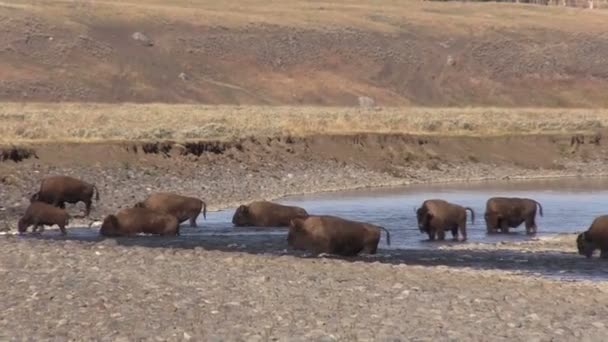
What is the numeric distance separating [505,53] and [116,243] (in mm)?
71918

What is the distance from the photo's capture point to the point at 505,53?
88688 mm

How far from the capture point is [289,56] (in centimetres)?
8144

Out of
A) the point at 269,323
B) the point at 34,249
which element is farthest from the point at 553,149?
the point at 269,323

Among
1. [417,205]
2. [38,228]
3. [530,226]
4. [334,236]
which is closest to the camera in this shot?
[334,236]

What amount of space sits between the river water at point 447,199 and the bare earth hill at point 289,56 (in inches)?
1384

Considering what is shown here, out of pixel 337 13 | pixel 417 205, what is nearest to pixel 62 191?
pixel 417 205

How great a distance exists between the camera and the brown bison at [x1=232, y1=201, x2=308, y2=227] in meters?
23.5

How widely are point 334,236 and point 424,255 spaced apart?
4.75ft

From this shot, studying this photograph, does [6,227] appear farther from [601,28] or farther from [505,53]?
[601,28]

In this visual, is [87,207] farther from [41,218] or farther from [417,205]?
[417,205]

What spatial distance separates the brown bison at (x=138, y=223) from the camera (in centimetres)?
2106

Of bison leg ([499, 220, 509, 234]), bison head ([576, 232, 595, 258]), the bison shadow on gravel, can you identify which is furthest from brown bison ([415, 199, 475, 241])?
bison head ([576, 232, 595, 258])

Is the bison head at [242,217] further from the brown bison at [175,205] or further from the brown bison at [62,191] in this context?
the brown bison at [62,191]

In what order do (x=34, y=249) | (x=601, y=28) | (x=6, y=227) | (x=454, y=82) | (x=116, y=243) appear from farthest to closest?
(x=601, y=28) → (x=454, y=82) → (x=6, y=227) → (x=116, y=243) → (x=34, y=249)
